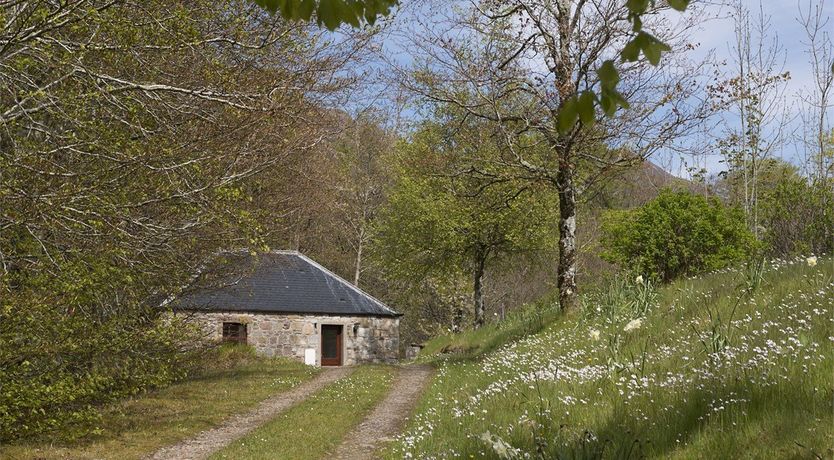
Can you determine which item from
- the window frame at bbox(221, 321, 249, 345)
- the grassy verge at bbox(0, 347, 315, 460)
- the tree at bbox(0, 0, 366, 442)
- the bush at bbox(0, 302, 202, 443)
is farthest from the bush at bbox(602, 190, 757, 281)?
the window frame at bbox(221, 321, 249, 345)

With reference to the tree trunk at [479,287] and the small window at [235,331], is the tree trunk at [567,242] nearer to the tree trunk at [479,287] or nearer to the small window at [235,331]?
the tree trunk at [479,287]

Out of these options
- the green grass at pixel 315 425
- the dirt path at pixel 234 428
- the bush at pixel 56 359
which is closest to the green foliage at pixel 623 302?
the green grass at pixel 315 425

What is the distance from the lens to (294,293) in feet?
95.5

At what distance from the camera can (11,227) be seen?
29.2 feet

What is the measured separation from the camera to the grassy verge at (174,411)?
10508 mm

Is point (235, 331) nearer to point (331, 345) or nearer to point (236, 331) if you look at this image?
point (236, 331)

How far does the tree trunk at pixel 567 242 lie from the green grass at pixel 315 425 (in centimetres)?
523

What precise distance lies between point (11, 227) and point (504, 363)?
325 inches

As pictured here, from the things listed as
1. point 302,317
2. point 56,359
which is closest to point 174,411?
point 56,359

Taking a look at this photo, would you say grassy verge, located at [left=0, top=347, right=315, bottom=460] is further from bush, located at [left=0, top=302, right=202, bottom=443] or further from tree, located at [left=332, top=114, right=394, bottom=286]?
tree, located at [left=332, top=114, right=394, bottom=286]

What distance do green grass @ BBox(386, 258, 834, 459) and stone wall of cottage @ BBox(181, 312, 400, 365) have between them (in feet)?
55.3

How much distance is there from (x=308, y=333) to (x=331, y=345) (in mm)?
2019

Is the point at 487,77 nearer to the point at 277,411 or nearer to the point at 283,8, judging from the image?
the point at 277,411

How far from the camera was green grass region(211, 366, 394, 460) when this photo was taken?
10.4 m
